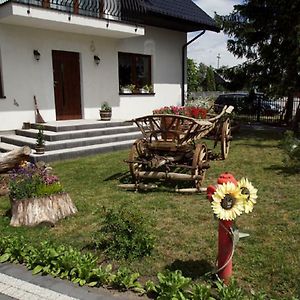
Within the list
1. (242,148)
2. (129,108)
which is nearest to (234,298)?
(242,148)

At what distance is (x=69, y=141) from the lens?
9320 mm

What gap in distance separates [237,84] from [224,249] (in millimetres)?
12765

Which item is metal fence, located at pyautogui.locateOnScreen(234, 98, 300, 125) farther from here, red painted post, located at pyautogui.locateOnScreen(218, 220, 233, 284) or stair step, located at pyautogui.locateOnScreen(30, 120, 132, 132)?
red painted post, located at pyautogui.locateOnScreen(218, 220, 233, 284)

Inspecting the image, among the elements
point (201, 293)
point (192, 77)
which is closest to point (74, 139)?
point (201, 293)

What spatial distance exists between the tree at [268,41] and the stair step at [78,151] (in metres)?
5.83

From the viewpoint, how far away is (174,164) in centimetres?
588

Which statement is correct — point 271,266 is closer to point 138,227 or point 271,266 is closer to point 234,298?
point 234,298

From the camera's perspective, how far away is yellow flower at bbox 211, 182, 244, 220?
2752 mm

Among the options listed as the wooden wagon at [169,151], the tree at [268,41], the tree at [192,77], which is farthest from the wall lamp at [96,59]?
the tree at [192,77]

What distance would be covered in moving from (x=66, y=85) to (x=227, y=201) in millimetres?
10025

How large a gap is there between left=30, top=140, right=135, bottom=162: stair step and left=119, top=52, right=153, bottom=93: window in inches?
157

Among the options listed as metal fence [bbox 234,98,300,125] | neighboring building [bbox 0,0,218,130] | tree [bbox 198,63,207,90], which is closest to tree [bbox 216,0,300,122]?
neighboring building [bbox 0,0,218,130]

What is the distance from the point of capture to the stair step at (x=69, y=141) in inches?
354

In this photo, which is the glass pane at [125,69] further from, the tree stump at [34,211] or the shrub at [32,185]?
the tree stump at [34,211]
